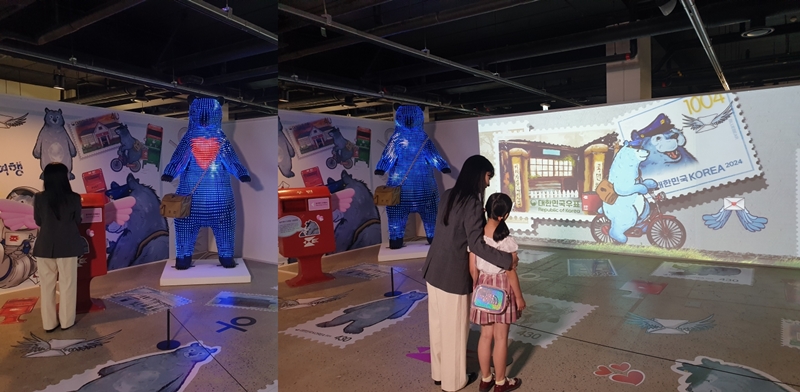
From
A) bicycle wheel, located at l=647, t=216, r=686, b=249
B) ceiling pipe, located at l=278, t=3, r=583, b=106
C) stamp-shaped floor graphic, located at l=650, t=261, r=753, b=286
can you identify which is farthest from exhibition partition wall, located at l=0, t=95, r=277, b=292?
bicycle wheel, located at l=647, t=216, r=686, b=249

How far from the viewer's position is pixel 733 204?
5.11 metres

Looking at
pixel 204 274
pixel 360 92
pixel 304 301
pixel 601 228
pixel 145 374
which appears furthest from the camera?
pixel 360 92

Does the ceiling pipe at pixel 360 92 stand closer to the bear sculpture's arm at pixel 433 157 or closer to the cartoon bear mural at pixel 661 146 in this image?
the bear sculpture's arm at pixel 433 157

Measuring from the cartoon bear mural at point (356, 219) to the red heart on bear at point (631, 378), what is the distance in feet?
13.1

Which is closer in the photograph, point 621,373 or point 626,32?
point 621,373

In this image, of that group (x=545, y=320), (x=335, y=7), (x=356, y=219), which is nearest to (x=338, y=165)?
(x=356, y=219)

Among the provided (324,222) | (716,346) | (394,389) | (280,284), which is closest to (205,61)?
(324,222)

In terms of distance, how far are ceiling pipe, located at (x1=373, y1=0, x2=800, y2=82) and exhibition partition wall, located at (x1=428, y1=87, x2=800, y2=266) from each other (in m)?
0.87

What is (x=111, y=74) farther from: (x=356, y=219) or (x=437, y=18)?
(x=356, y=219)

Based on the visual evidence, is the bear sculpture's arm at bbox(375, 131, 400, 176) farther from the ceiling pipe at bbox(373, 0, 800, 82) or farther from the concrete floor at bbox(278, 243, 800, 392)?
the concrete floor at bbox(278, 243, 800, 392)

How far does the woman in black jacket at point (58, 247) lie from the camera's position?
248 cm

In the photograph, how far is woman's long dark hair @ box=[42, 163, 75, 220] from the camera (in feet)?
7.58

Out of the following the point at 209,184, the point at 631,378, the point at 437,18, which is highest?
the point at 437,18

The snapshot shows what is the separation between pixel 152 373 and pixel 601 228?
5.10 m
